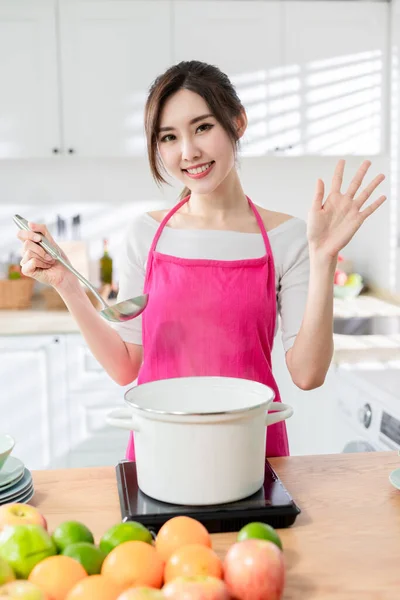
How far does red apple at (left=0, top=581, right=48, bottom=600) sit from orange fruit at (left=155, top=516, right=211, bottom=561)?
0.16 m

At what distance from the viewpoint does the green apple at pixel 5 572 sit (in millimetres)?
694

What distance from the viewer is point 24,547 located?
74 cm

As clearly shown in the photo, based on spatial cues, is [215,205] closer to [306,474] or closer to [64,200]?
[306,474]

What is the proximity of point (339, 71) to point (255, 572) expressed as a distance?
2.88 m

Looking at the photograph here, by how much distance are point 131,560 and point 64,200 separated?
2861 millimetres

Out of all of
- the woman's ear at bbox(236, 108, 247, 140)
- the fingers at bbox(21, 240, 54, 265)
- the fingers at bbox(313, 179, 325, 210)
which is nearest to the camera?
the fingers at bbox(313, 179, 325, 210)

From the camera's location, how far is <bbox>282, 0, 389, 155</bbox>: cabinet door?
3.15m

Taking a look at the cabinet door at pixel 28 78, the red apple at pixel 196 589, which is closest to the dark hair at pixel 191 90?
the red apple at pixel 196 589

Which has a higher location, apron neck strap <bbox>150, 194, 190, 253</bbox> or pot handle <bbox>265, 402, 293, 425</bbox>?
apron neck strap <bbox>150, 194, 190, 253</bbox>

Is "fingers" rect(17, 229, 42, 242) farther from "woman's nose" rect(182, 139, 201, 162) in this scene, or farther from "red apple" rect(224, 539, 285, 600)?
"red apple" rect(224, 539, 285, 600)

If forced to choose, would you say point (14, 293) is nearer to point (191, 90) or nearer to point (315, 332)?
point (191, 90)

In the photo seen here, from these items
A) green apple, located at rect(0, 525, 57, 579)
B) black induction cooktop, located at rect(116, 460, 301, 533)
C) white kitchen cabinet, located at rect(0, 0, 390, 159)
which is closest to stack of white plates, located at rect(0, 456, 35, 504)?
black induction cooktop, located at rect(116, 460, 301, 533)

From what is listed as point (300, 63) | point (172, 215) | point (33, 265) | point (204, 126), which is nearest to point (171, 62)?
point (300, 63)

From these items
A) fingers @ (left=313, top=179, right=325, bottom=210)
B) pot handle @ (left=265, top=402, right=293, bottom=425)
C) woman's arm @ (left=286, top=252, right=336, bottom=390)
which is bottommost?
pot handle @ (left=265, top=402, right=293, bottom=425)
